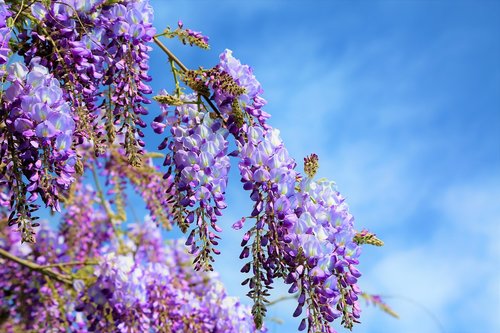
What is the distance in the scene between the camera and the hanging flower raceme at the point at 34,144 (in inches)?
96.2

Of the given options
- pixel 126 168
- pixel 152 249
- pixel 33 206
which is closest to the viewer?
pixel 33 206

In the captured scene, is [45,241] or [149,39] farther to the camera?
[45,241]

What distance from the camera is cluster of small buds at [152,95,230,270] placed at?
9.07ft

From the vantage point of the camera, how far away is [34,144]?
2.45 meters

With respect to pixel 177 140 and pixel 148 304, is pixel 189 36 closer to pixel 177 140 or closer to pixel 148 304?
pixel 177 140

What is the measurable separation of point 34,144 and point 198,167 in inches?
26.3

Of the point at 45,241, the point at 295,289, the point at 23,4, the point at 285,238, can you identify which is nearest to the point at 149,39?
the point at 23,4

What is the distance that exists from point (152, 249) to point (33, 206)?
5.12 meters

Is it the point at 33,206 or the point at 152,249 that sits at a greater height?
the point at 152,249

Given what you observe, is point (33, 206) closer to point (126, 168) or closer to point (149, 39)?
point (149, 39)

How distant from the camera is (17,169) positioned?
246 centimetres

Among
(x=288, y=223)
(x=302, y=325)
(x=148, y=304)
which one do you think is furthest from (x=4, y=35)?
(x=148, y=304)

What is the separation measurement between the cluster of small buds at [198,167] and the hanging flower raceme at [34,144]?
0.47 meters

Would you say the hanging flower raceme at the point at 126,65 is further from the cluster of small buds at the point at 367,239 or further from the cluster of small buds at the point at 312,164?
the cluster of small buds at the point at 367,239
